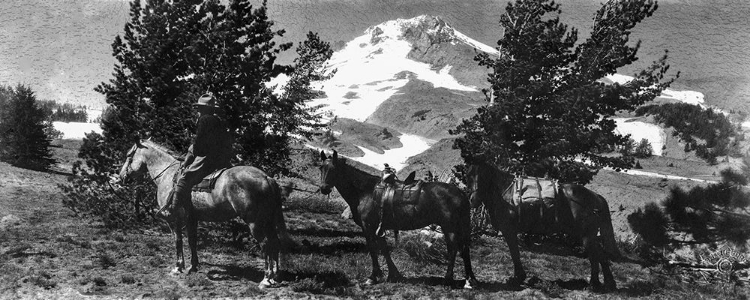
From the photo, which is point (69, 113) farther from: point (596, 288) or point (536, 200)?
point (596, 288)

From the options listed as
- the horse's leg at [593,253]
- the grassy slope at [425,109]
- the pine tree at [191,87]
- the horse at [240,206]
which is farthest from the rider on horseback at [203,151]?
the grassy slope at [425,109]

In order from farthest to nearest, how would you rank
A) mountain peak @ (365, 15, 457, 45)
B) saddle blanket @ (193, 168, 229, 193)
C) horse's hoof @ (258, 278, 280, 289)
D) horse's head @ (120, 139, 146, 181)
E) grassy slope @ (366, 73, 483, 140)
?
mountain peak @ (365, 15, 457, 45) → grassy slope @ (366, 73, 483, 140) → horse's head @ (120, 139, 146, 181) → saddle blanket @ (193, 168, 229, 193) → horse's hoof @ (258, 278, 280, 289)

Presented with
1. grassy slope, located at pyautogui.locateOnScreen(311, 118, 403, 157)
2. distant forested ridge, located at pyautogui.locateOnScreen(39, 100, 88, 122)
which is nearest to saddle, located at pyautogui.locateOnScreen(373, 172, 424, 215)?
grassy slope, located at pyautogui.locateOnScreen(311, 118, 403, 157)

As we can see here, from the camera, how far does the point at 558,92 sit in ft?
47.1

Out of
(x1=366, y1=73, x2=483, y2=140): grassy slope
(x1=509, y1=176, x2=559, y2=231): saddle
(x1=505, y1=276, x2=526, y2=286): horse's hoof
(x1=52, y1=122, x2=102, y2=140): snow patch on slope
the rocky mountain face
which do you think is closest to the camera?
(x1=509, y1=176, x2=559, y2=231): saddle

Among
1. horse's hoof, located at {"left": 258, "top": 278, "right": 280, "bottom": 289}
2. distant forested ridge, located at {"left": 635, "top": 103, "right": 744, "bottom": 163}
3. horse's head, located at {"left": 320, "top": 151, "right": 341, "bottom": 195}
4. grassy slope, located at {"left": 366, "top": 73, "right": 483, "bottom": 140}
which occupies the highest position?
grassy slope, located at {"left": 366, "top": 73, "right": 483, "bottom": 140}

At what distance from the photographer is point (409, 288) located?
898cm

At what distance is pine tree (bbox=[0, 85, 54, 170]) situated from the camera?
2944 cm

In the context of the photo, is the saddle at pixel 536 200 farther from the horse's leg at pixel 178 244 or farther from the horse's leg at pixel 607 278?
the horse's leg at pixel 178 244

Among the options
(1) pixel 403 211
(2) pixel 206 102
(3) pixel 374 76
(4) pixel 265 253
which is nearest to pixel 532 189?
(1) pixel 403 211

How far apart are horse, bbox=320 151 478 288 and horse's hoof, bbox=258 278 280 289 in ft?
6.03

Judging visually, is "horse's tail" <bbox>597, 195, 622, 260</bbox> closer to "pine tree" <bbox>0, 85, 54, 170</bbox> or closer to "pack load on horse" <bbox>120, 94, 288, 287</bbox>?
"pack load on horse" <bbox>120, 94, 288, 287</bbox>

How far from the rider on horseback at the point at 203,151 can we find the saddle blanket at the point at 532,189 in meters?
6.28

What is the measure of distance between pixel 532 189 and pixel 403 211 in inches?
112
